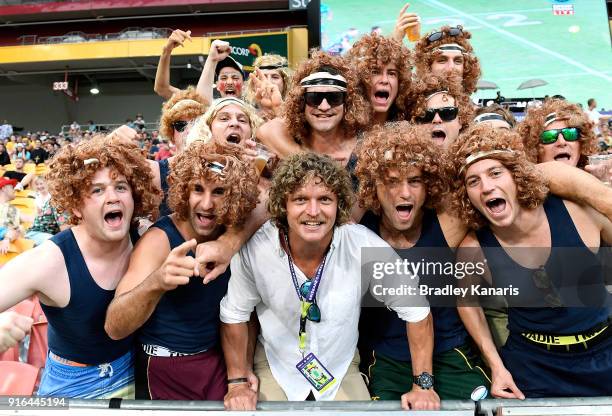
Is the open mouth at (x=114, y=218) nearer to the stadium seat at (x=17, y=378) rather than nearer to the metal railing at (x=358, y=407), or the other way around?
the metal railing at (x=358, y=407)

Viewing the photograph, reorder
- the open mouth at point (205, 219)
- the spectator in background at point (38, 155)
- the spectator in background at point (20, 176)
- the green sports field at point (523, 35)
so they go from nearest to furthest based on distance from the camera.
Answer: the open mouth at point (205, 219), the spectator in background at point (20, 176), the spectator in background at point (38, 155), the green sports field at point (523, 35)

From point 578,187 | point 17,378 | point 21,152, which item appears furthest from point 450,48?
point 21,152

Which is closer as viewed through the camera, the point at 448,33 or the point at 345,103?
the point at 345,103

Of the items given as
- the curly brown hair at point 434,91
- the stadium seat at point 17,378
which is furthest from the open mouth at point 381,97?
the stadium seat at point 17,378

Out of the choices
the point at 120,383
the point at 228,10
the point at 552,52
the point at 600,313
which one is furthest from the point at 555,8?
the point at 120,383

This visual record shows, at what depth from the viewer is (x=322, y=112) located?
300 centimetres

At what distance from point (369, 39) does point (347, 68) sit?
0.52 metres

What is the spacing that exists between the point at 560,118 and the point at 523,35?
669 inches

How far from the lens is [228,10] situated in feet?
85.0

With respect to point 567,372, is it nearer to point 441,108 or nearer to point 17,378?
point 441,108

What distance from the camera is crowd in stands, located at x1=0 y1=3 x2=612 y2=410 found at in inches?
89.0

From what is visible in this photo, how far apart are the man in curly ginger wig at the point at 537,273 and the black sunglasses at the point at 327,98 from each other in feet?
3.12

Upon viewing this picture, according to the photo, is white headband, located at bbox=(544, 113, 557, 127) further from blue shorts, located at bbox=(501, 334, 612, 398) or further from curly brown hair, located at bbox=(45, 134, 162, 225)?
curly brown hair, located at bbox=(45, 134, 162, 225)

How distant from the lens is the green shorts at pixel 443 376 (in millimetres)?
2428
